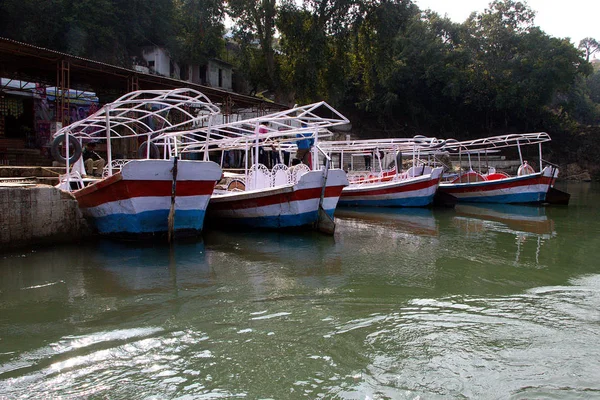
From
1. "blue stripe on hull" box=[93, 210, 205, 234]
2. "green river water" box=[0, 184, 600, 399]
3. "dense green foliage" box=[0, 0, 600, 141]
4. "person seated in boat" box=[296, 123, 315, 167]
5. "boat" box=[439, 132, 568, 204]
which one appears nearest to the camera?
"green river water" box=[0, 184, 600, 399]

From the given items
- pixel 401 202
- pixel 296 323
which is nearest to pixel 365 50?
pixel 401 202

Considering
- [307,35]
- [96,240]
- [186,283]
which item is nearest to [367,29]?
[307,35]

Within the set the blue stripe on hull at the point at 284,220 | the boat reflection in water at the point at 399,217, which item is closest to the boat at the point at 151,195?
the blue stripe on hull at the point at 284,220

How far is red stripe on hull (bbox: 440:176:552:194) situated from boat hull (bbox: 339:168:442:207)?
2.51 metres

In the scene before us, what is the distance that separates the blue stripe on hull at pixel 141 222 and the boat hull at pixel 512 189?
12.5 metres

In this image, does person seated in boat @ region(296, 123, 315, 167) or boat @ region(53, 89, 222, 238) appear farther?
person seated in boat @ region(296, 123, 315, 167)

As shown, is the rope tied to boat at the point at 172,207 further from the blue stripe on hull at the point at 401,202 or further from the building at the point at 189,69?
the building at the point at 189,69

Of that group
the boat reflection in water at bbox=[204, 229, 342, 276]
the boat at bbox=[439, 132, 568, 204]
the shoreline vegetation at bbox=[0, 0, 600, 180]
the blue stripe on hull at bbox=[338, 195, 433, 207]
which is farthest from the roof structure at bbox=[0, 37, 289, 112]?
the boat at bbox=[439, 132, 568, 204]

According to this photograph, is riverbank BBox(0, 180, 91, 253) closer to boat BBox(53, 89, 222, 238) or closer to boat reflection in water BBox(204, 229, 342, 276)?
boat BBox(53, 89, 222, 238)

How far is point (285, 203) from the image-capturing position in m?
9.65

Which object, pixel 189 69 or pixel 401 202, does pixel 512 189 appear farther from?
pixel 189 69

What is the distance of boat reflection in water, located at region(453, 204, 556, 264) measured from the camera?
32.7ft

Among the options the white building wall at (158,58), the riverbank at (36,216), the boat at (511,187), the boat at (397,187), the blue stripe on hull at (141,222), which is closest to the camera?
the riverbank at (36,216)

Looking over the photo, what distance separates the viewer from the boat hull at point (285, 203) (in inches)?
372
